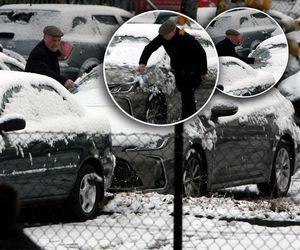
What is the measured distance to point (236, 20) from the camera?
8.58 metres

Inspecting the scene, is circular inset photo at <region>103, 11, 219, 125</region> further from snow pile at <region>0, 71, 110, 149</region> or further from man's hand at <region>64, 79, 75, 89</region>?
man's hand at <region>64, 79, 75, 89</region>

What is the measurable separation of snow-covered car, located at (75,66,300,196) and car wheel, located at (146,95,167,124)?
1697 millimetres

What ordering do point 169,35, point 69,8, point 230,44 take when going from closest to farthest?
point 169,35 < point 230,44 < point 69,8

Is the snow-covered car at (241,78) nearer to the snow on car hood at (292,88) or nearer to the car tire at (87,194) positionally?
the car tire at (87,194)

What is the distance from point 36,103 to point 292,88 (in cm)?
781

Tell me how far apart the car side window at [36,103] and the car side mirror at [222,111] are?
154 centimetres

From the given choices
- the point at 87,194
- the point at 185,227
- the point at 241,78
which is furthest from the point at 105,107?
the point at 241,78

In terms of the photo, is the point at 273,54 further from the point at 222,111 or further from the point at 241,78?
the point at 222,111

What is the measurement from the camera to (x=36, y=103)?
9.73 metres

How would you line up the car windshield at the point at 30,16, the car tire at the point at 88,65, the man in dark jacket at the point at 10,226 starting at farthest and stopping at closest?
the car windshield at the point at 30,16 < the car tire at the point at 88,65 < the man in dark jacket at the point at 10,226

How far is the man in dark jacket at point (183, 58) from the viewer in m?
7.74

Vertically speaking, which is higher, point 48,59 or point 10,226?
point 10,226

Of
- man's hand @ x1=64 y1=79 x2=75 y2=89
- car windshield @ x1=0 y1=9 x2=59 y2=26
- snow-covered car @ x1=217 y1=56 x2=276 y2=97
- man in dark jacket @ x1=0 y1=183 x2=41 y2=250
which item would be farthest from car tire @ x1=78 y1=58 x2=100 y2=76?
man in dark jacket @ x1=0 y1=183 x2=41 y2=250

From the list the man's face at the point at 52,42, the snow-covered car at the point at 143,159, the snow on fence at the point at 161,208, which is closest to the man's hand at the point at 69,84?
the man's face at the point at 52,42
